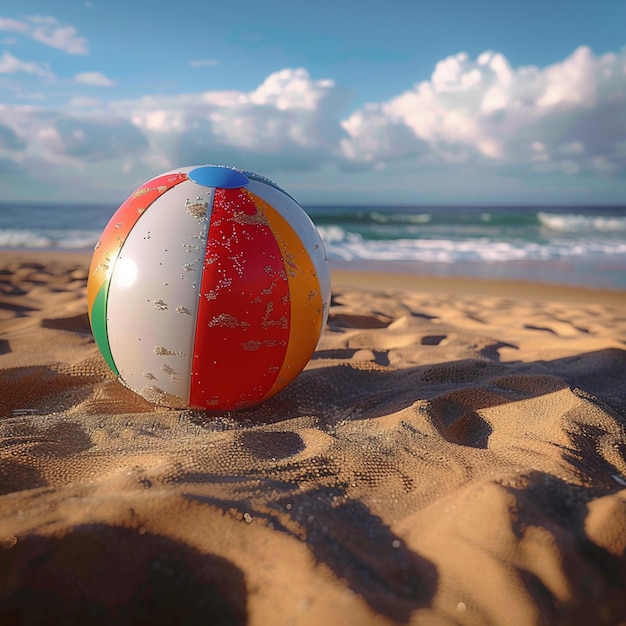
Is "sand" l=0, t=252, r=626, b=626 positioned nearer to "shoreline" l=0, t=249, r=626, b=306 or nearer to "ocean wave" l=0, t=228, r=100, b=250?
"shoreline" l=0, t=249, r=626, b=306

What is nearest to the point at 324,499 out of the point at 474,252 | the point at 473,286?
the point at 473,286

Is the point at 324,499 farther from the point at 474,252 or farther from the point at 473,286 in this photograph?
the point at 474,252

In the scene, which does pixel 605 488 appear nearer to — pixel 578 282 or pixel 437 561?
pixel 437 561

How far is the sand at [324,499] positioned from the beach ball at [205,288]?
0.93ft

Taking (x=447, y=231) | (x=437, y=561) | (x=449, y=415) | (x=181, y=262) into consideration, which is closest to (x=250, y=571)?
(x=437, y=561)

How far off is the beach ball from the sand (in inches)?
11.2

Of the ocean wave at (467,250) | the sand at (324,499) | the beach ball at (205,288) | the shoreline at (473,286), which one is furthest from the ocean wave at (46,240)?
the beach ball at (205,288)

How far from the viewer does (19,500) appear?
1684 millimetres

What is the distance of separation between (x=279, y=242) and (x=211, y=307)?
43 cm

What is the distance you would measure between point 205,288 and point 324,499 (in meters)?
1.01

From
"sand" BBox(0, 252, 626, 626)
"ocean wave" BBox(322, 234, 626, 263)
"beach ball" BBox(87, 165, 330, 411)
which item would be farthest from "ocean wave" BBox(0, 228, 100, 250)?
"beach ball" BBox(87, 165, 330, 411)

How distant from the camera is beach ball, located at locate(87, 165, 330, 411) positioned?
2.23m

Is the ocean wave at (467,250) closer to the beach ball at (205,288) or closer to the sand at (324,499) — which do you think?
the sand at (324,499)

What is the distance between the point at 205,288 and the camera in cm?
221
